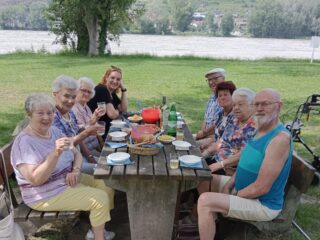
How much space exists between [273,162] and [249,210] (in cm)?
41

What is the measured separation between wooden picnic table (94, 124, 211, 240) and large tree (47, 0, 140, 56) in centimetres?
2424

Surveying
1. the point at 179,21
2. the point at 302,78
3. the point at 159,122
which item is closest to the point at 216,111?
the point at 159,122

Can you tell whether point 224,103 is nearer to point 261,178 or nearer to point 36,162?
point 261,178

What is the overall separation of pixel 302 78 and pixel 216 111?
39.6ft

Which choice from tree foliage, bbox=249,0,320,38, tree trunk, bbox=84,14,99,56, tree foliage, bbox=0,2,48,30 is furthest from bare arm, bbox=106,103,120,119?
tree foliage, bbox=0,2,48,30

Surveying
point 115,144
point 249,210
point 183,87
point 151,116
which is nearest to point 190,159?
point 249,210

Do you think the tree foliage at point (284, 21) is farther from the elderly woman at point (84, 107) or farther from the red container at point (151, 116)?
the elderly woman at point (84, 107)

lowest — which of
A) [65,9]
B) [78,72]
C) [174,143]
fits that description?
[78,72]

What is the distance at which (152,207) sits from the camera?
3.06 m

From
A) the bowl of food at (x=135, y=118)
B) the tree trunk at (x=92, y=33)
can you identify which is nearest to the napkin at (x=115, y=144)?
the bowl of food at (x=135, y=118)

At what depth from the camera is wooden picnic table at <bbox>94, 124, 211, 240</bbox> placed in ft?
9.15

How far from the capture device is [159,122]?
4523 millimetres

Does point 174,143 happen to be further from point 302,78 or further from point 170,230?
point 302,78

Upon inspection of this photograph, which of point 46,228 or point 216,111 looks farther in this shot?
point 216,111
